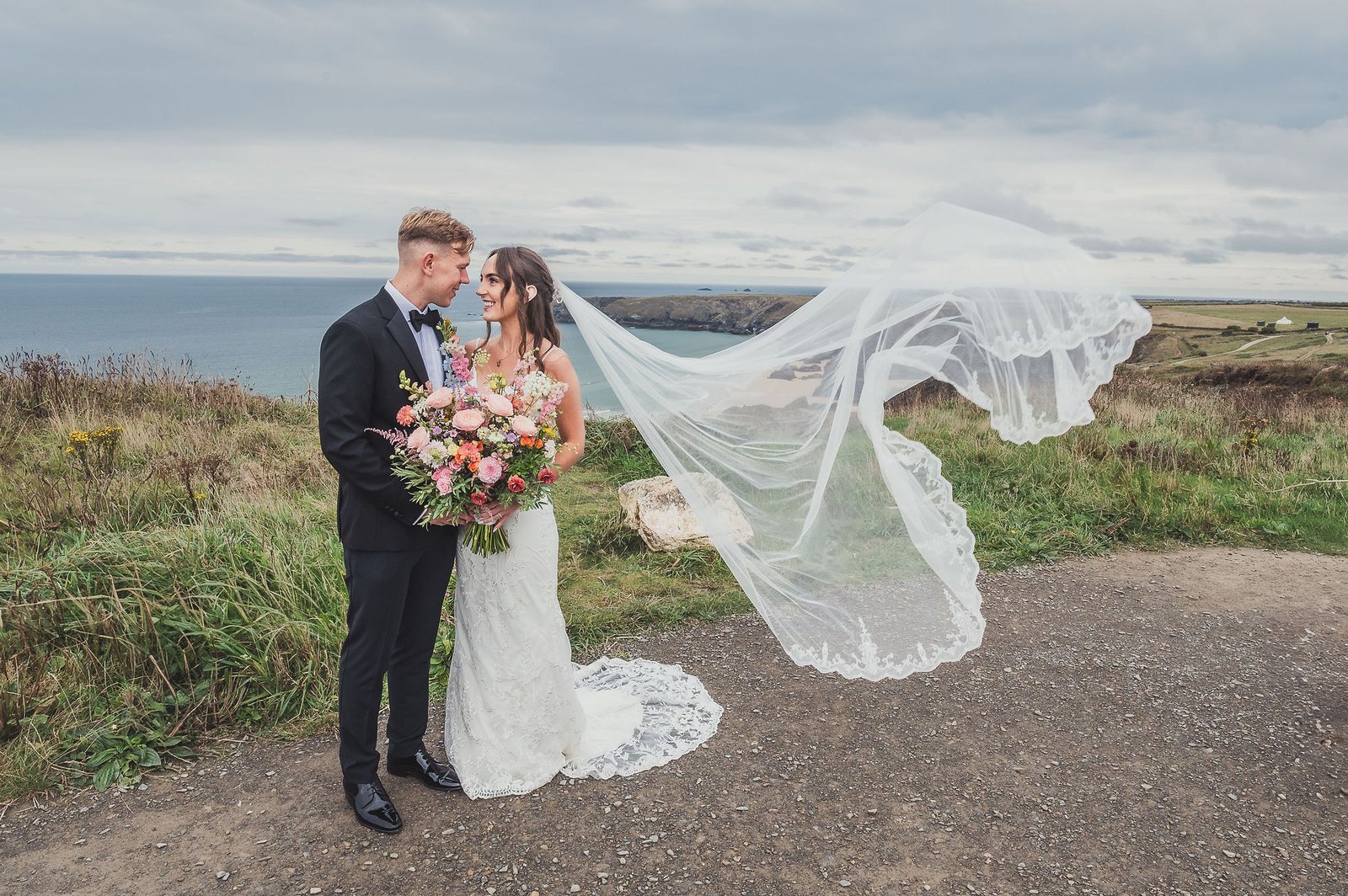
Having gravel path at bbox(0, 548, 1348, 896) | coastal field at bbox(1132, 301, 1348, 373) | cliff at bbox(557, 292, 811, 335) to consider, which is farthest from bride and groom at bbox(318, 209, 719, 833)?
coastal field at bbox(1132, 301, 1348, 373)

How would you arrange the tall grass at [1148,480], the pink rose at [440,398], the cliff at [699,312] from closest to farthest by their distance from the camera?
the pink rose at [440,398], the tall grass at [1148,480], the cliff at [699,312]

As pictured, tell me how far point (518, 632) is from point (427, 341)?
1409 millimetres

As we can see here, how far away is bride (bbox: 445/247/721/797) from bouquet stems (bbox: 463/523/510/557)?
7cm

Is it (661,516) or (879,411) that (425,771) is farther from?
(661,516)

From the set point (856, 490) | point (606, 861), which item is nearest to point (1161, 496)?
point (856, 490)

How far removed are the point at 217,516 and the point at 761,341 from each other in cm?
447

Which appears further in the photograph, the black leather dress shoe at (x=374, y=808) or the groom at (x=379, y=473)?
the black leather dress shoe at (x=374, y=808)

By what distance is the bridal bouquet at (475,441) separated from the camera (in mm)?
3398

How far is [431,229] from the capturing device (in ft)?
11.7

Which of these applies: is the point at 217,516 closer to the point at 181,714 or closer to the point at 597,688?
the point at 181,714

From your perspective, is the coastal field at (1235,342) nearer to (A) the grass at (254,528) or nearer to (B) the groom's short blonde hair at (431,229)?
(A) the grass at (254,528)

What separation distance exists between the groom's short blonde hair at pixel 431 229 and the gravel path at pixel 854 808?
2565mm

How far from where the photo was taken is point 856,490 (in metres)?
4.70

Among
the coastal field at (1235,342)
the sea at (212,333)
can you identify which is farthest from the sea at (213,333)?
the coastal field at (1235,342)
